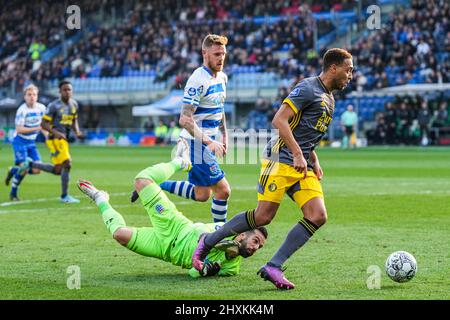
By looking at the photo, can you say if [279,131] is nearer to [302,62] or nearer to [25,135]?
[25,135]

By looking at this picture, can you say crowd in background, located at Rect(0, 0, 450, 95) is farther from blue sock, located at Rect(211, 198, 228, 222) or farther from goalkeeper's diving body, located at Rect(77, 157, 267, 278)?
goalkeeper's diving body, located at Rect(77, 157, 267, 278)

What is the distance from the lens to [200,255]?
340 inches

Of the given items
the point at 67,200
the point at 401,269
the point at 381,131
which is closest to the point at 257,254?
the point at 401,269

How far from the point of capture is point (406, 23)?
4381 centimetres

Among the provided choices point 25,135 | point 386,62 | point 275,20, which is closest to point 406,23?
point 386,62

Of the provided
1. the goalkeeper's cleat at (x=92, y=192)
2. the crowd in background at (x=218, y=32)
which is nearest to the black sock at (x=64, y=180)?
the goalkeeper's cleat at (x=92, y=192)

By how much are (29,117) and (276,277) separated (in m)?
11.5

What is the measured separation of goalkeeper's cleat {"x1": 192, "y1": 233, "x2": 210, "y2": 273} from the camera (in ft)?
28.2

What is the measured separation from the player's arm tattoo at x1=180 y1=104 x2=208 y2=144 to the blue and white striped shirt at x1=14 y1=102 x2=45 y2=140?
27.2 feet

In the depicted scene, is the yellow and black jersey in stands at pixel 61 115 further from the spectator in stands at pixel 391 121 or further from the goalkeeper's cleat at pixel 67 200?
the spectator in stands at pixel 391 121

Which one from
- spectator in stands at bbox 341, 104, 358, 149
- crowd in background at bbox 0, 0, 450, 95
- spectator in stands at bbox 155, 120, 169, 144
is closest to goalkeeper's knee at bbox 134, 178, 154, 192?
spectator in stands at bbox 341, 104, 358, 149

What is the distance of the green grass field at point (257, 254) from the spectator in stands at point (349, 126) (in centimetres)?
1623

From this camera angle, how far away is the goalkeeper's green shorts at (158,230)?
29.1 feet
